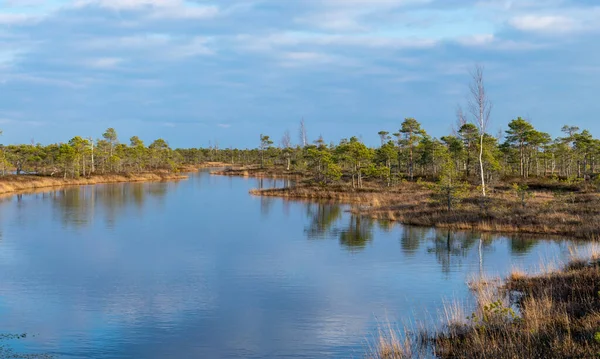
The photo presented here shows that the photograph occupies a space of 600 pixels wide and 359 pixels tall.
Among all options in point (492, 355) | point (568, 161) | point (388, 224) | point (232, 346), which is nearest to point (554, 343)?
point (492, 355)

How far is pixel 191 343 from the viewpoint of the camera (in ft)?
39.9

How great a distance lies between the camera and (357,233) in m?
31.3

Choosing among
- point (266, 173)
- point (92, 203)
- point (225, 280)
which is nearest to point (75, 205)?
point (92, 203)

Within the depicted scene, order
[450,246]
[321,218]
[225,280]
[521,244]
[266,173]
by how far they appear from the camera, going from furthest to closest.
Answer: [266,173] → [321,218] → [450,246] → [521,244] → [225,280]

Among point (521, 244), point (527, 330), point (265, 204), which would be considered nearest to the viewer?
point (527, 330)

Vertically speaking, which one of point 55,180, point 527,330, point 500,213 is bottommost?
point 527,330

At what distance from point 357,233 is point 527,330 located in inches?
854

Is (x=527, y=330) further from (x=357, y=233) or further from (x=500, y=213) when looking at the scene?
(x=500, y=213)

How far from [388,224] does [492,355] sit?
85.8 ft

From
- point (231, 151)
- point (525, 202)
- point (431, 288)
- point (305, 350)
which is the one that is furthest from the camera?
point (231, 151)

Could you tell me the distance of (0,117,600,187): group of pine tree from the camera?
60.7 metres

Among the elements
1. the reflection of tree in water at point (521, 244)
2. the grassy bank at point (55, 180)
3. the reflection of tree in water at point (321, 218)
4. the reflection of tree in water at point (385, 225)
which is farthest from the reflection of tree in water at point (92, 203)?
the reflection of tree in water at point (521, 244)

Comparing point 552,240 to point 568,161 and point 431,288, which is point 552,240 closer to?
point 431,288

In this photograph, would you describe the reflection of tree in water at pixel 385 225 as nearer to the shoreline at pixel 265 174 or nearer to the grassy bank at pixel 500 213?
the grassy bank at pixel 500 213
